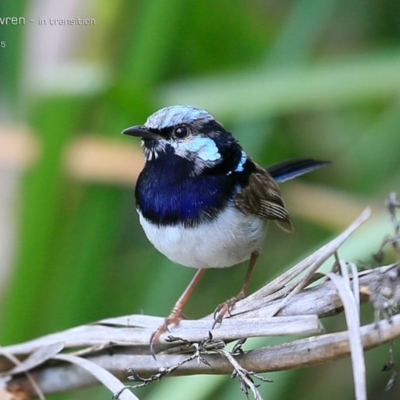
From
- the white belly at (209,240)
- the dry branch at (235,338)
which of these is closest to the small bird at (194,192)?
the white belly at (209,240)

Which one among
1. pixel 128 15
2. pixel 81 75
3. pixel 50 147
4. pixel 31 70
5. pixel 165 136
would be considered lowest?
pixel 165 136

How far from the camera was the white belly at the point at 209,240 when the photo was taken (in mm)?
1959

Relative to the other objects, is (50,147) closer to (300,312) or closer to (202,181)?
(202,181)

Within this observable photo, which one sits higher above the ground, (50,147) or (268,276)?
(50,147)

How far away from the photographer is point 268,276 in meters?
3.00

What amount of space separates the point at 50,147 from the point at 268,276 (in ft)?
3.57

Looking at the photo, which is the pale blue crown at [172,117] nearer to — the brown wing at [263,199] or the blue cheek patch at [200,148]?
the blue cheek patch at [200,148]

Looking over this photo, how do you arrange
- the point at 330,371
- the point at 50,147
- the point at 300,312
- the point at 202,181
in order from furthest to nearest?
1. the point at 330,371
2. the point at 50,147
3. the point at 202,181
4. the point at 300,312

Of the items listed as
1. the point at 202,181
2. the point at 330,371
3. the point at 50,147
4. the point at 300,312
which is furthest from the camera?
the point at 330,371

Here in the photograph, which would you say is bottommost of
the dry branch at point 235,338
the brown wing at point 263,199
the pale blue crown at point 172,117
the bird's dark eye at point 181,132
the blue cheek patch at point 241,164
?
the dry branch at point 235,338

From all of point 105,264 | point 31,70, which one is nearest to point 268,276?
point 105,264

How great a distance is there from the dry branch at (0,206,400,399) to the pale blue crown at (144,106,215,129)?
570 mm

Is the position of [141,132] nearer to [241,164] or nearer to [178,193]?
[178,193]

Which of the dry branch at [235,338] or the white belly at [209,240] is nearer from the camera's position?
the dry branch at [235,338]
